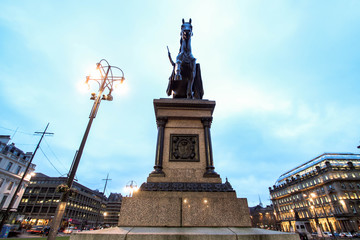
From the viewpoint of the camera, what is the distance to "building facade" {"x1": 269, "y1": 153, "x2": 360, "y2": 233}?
190 feet

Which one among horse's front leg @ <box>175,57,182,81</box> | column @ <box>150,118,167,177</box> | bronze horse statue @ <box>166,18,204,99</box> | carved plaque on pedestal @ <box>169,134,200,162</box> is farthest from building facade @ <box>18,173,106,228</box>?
horse's front leg @ <box>175,57,182,81</box>

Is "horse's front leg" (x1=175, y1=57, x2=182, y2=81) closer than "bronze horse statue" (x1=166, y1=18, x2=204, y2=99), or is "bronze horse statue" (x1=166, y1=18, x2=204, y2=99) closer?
"horse's front leg" (x1=175, y1=57, x2=182, y2=81)

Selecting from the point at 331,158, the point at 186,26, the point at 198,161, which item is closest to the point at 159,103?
the point at 198,161

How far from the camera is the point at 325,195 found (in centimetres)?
6662

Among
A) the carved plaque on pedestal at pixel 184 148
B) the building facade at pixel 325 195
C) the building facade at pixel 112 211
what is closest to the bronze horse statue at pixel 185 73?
the carved plaque on pedestal at pixel 184 148

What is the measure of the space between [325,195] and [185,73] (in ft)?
279

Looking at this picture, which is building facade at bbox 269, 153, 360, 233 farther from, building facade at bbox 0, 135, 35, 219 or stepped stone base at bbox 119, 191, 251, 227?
building facade at bbox 0, 135, 35, 219

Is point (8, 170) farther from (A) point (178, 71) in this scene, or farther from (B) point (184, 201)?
(B) point (184, 201)

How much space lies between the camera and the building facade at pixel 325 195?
58.0 metres

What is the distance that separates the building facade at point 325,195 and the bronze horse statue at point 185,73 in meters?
59.9

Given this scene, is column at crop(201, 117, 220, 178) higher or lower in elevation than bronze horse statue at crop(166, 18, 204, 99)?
lower

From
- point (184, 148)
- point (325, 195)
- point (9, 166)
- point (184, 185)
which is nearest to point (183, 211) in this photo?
point (184, 185)

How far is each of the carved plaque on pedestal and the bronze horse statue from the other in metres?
2.58

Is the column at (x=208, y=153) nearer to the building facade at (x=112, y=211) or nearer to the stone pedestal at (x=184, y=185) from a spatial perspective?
the stone pedestal at (x=184, y=185)
